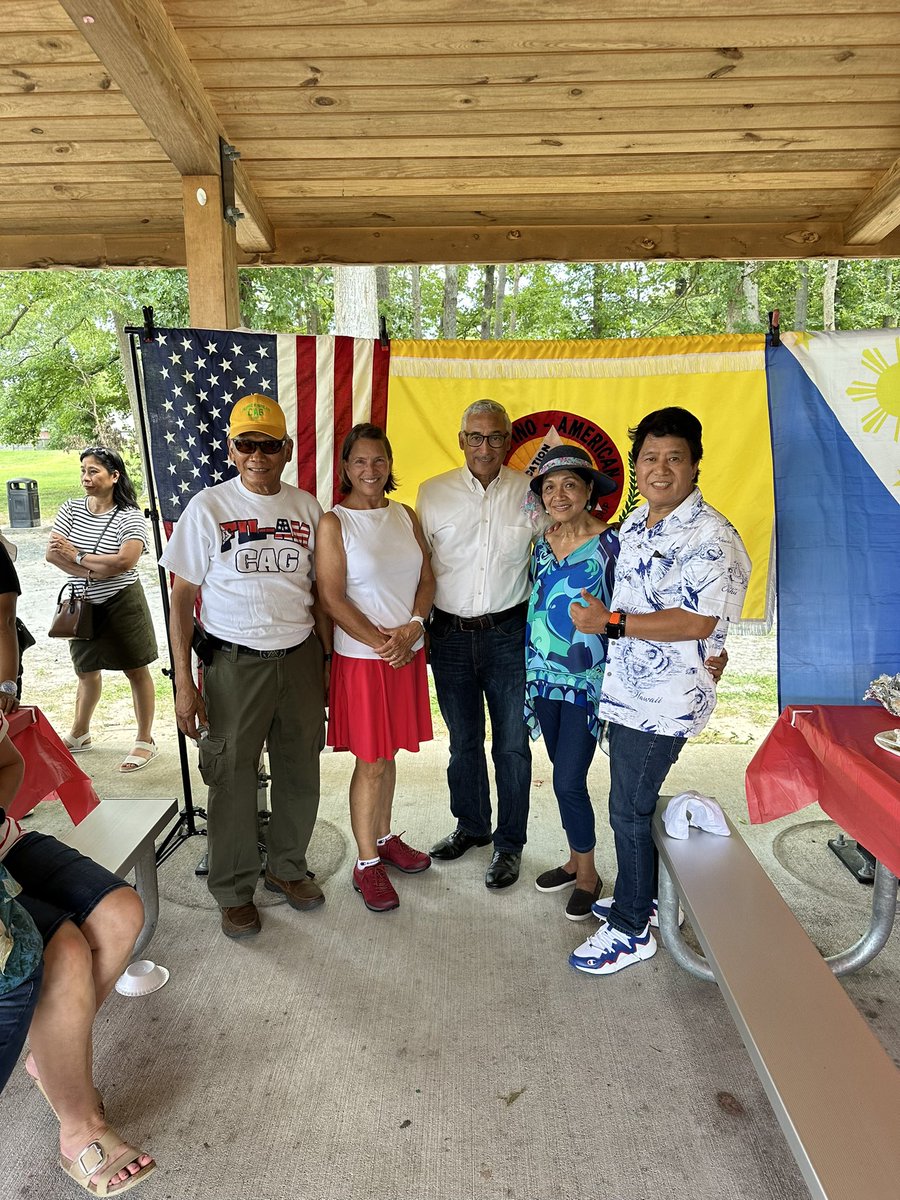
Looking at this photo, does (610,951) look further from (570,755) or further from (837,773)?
(837,773)

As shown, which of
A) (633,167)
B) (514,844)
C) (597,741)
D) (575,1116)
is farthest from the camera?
(633,167)

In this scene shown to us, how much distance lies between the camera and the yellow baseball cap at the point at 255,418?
258 centimetres

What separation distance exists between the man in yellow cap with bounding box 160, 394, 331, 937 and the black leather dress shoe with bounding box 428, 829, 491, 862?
0.74m

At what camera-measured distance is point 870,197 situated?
3588 mm

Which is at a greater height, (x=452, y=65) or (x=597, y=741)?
(x=452, y=65)

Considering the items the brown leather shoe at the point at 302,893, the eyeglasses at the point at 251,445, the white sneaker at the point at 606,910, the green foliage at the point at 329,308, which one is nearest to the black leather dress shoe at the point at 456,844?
the brown leather shoe at the point at 302,893

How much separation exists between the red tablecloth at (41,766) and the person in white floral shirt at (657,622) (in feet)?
5.15

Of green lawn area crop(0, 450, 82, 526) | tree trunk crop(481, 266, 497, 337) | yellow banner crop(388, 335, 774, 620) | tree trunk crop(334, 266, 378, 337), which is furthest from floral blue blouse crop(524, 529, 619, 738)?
tree trunk crop(481, 266, 497, 337)

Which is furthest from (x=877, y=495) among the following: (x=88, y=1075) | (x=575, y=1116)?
(x=88, y=1075)

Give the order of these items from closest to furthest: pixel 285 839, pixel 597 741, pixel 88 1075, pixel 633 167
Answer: pixel 88 1075
pixel 597 741
pixel 285 839
pixel 633 167

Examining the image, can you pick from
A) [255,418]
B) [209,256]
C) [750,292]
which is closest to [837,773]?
[255,418]

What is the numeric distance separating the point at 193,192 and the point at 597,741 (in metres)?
2.72

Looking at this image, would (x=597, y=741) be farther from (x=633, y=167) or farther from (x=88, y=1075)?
(x=633, y=167)

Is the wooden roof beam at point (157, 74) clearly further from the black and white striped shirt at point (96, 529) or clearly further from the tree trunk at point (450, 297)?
the tree trunk at point (450, 297)
